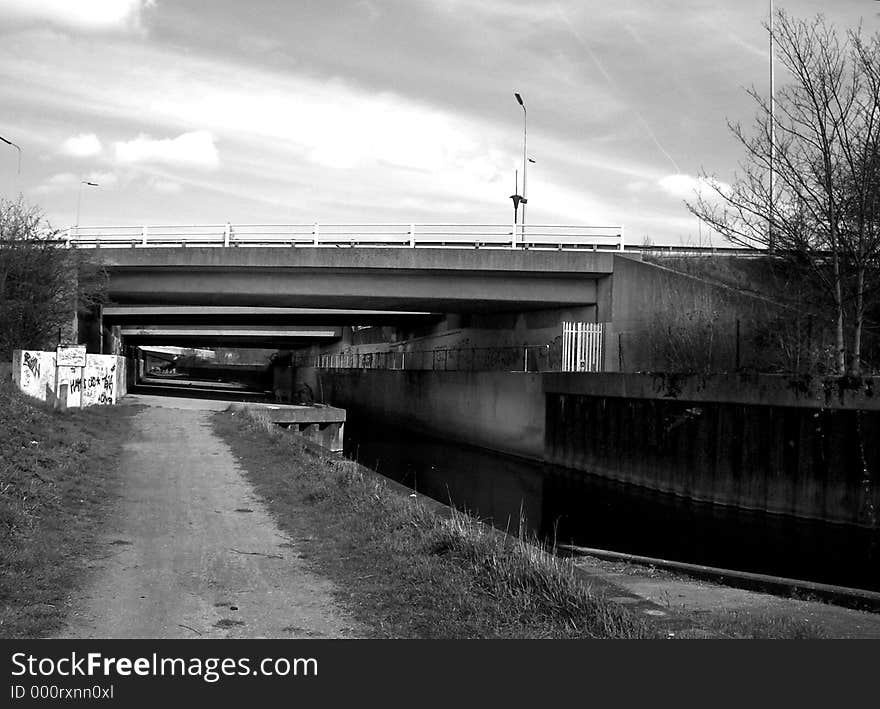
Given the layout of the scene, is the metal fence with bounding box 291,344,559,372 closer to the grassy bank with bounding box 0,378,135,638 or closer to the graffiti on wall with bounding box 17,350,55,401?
the graffiti on wall with bounding box 17,350,55,401

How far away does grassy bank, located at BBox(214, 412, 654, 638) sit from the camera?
7.21 meters

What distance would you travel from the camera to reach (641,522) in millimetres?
21688

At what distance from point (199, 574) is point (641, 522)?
1475cm

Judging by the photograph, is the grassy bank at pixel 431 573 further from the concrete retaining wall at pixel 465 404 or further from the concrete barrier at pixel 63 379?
the concrete retaining wall at pixel 465 404

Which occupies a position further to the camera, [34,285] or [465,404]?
[465,404]

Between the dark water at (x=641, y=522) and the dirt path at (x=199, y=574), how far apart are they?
5.43 meters

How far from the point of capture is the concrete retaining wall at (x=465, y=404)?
34906 mm

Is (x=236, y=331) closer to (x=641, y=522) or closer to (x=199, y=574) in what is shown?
(x=641, y=522)

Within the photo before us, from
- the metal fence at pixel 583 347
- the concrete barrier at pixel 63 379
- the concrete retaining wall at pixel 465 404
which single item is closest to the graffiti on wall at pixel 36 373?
the concrete barrier at pixel 63 379

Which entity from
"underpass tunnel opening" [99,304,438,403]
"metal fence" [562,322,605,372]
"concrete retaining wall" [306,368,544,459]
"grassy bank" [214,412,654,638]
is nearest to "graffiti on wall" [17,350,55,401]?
"grassy bank" [214,412,654,638]

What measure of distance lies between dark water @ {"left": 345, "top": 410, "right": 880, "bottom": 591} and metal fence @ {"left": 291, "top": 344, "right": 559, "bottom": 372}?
20.6 feet

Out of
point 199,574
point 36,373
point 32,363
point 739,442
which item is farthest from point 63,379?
point 199,574

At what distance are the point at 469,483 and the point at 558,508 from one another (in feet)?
16.9

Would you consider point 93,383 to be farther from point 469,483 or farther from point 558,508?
point 558,508
